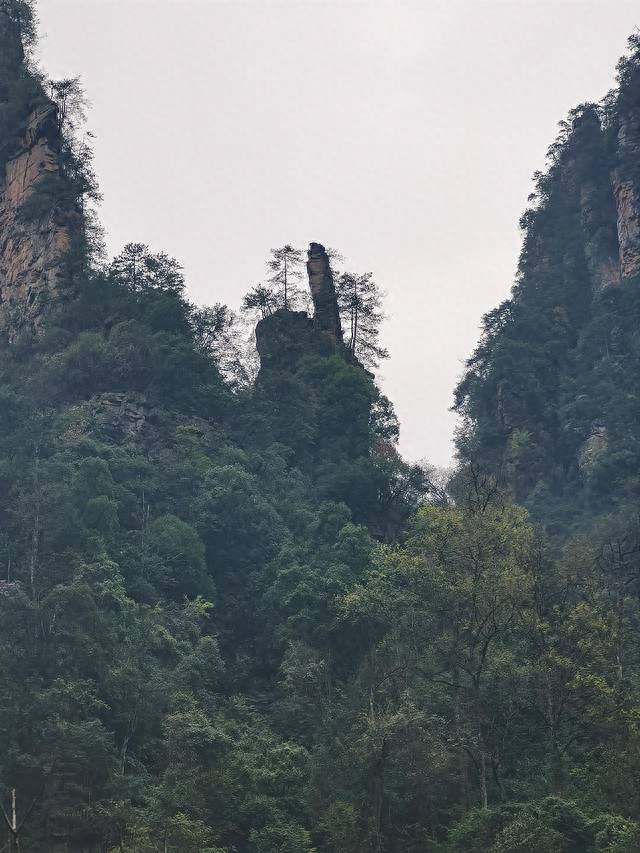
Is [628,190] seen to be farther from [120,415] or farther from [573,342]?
[120,415]

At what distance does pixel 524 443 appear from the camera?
56.0 meters

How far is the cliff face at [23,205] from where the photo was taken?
188 ft

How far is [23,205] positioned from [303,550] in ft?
83.2

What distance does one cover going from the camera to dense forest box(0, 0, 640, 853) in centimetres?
3033

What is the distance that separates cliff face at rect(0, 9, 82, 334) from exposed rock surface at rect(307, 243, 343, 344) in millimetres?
11526

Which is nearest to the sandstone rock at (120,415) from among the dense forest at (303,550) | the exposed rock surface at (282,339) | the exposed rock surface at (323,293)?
the dense forest at (303,550)

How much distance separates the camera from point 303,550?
43.8m

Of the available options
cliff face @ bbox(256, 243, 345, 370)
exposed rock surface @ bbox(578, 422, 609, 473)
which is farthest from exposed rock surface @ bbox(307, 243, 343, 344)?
exposed rock surface @ bbox(578, 422, 609, 473)

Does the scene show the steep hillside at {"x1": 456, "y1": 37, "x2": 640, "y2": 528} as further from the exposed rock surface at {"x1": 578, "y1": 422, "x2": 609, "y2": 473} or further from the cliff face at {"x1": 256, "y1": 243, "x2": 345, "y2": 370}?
the cliff face at {"x1": 256, "y1": 243, "x2": 345, "y2": 370}

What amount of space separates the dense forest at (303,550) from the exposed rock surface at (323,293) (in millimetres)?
112

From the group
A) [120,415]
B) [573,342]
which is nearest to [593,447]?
[573,342]

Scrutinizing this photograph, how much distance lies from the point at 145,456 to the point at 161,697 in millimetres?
16682

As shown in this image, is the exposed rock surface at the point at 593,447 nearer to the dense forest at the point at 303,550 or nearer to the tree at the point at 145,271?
the dense forest at the point at 303,550

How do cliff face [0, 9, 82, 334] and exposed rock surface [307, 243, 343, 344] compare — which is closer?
cliff face [0, 9, 82, 334]
